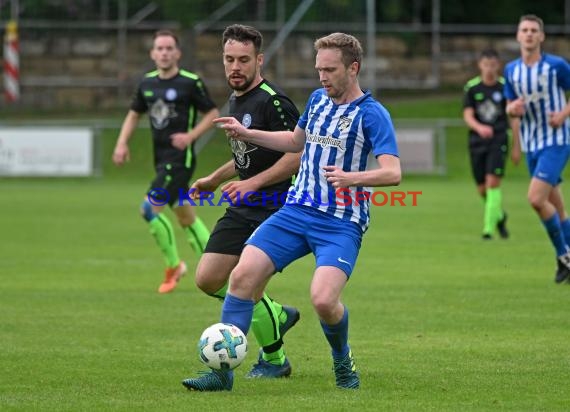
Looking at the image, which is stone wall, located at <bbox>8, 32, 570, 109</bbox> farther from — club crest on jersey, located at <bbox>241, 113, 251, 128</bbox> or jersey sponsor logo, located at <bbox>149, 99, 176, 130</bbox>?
club crest on jersey, located at <bbox>241, 113, 251, 128</bbox>

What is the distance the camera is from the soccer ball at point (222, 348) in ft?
23.0

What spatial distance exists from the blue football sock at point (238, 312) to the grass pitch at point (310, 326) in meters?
→ 0.39

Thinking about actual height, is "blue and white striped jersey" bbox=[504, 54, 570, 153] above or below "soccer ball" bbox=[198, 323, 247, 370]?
above

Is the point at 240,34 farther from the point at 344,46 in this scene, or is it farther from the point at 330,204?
the point at 330,204

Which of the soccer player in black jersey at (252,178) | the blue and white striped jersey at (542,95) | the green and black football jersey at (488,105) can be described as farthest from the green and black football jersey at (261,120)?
the green and black football jersey at (488,105)

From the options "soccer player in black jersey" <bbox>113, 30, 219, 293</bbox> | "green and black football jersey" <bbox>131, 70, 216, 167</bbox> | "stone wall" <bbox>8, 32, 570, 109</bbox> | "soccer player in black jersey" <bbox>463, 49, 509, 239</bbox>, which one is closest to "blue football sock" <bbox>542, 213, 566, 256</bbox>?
"soccer player in black jersey" <bbox>113, 30, 219, 293</bbox>

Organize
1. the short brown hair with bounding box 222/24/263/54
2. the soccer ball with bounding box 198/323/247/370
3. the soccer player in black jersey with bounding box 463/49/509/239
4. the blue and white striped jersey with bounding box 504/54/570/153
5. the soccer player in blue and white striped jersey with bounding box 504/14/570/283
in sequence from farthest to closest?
the soccer player in black jersey with bounding box 463/49/509/239
the blue and white striped jersey with bounding box 504/54/570/153
the soccer player in blue and white striped jersey with bounding box 504/14/570/283
the short brown hair with bounding box 222/24/263/54
the soccer ball with bounding box 198/323/247/370

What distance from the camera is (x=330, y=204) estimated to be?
7.25 m

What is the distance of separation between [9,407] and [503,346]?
3603 mm

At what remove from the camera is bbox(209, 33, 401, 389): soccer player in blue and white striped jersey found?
7.10m

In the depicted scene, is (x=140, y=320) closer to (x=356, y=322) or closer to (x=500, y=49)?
(x=356, y=322)

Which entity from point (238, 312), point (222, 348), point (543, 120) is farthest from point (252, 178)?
point (543, 120)

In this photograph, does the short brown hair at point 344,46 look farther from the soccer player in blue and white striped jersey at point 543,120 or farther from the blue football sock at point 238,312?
the soccer player in blue and white striped jersey at point 543,120

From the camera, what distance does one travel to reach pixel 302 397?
7.09 metres
